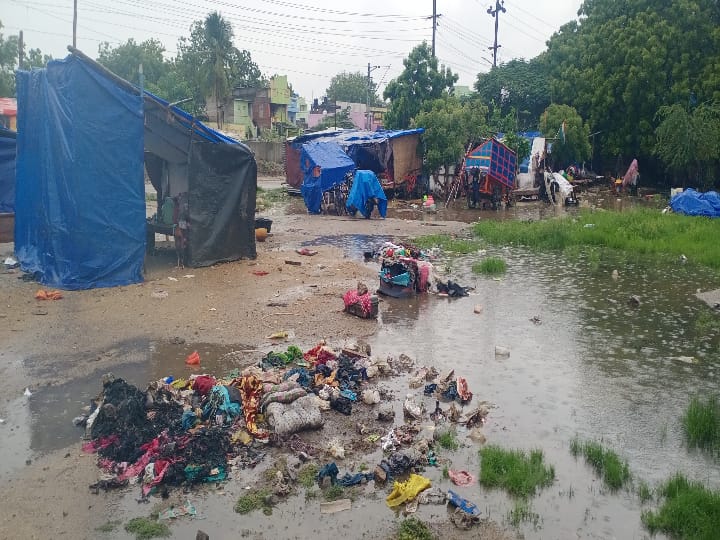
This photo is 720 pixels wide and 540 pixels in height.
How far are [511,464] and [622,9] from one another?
2928cm

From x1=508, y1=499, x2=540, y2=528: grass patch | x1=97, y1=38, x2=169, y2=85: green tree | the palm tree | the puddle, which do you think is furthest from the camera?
x1=97, y1=38, x2=169, y2=85: green tree

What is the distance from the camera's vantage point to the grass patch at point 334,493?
14.7 feet

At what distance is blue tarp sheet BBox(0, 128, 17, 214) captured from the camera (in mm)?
14434

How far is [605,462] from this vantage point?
4.95 metres

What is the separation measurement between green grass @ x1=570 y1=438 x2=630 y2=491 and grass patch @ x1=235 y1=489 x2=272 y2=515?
8.46 feet

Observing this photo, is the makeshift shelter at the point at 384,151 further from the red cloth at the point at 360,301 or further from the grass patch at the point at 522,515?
the grass patch at the point at 522,515

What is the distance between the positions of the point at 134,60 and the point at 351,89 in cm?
2605

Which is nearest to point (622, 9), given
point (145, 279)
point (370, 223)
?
point (370, 223)

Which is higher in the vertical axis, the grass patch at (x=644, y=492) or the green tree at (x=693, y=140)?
the green tree at (x=693, y=140)

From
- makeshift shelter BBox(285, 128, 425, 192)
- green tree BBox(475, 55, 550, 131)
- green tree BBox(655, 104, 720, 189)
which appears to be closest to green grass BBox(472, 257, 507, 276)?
makeshift shelter BBox(285, 128, 425, 192)

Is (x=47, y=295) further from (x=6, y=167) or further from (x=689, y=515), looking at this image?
(x=689, y=515)

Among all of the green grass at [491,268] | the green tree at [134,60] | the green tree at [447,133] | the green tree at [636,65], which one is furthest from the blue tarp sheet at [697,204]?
A: the green tree at [134,60]

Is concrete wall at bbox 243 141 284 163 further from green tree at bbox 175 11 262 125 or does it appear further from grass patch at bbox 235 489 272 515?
grass patch at bbox 235 489 272 515

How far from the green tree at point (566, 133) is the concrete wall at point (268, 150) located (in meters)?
16.5
